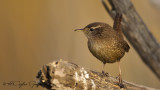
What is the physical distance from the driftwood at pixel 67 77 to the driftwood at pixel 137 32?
1.28 metres

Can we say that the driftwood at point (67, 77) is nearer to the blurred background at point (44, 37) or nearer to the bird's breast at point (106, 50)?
the bird's breast at point (106, 50)

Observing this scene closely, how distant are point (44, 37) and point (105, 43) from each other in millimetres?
2018

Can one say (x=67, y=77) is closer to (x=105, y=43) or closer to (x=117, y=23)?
(x=105, y=43)

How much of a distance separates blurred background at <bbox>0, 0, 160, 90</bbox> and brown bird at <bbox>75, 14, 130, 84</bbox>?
5.71ft

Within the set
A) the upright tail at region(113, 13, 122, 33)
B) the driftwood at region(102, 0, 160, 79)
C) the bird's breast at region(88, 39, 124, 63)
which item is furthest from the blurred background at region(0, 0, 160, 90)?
the bird's breast at region(88, 39, 124, 63)

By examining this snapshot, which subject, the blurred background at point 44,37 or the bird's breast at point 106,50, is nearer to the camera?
the bird's breast at point 106,50

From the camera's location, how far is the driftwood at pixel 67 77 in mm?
2061

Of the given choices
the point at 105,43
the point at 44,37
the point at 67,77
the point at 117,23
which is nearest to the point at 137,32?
the point at 117,23

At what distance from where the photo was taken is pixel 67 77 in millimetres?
2139

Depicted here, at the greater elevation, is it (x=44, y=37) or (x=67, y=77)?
(x=44, y=37)

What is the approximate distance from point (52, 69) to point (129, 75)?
3433 mm

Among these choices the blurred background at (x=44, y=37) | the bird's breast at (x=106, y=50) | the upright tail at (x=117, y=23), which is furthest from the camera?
the blurred background at (x=44, y=37)

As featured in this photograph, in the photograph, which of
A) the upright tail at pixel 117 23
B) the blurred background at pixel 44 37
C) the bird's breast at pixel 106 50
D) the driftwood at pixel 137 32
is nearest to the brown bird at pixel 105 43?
the bird's breast at pixel 106 50

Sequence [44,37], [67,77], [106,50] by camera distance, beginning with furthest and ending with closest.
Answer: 1. [44,37]
2. [106,50]
3. [67,77]
